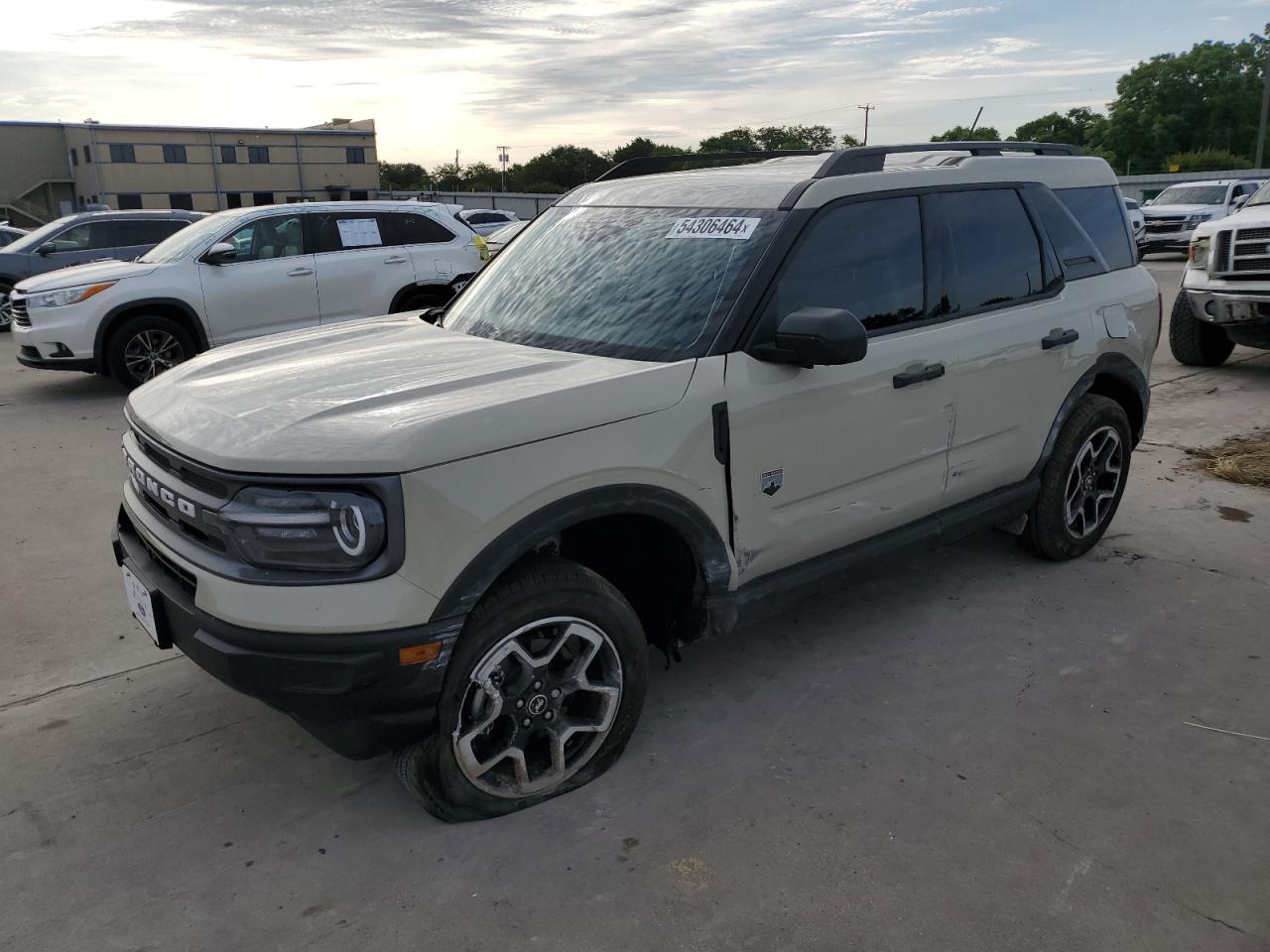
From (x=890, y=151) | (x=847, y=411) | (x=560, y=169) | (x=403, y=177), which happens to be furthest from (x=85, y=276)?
(x=403, y=177)

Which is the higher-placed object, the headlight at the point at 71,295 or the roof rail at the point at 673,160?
the roof rail at the point at 673,160

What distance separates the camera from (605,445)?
279cm

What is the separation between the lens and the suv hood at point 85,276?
879 centimetres

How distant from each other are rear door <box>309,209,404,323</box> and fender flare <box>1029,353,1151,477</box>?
6874 mm

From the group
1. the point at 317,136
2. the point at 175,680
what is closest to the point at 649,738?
the point at 175,680

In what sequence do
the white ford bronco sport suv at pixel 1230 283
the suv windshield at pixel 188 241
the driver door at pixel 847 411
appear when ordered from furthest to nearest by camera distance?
the suv windshield at pixel 188 241
the white ford bronco sport suv at pixel 1230 283
the driver door at pixel 847 411

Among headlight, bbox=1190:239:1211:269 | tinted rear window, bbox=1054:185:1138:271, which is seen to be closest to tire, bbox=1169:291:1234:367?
headlight, bbox=1190:239:1211:269

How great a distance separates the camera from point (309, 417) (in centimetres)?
266

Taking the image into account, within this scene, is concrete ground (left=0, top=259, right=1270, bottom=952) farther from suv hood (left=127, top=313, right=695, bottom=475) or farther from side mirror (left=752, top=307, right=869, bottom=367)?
side mirror (left=752, top=307, right=869, bottom=367)

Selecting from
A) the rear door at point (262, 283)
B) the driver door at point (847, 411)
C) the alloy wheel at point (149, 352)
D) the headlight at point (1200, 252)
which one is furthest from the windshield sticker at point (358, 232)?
the headlight at point (1200, 252)

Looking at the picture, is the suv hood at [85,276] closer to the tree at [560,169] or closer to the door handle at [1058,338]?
the door handle at [1058,338]

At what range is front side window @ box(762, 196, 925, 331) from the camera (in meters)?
3.32

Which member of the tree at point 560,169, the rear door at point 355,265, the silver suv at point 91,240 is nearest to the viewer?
the rear door at point 355,265

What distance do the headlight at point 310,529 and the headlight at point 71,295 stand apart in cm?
744
